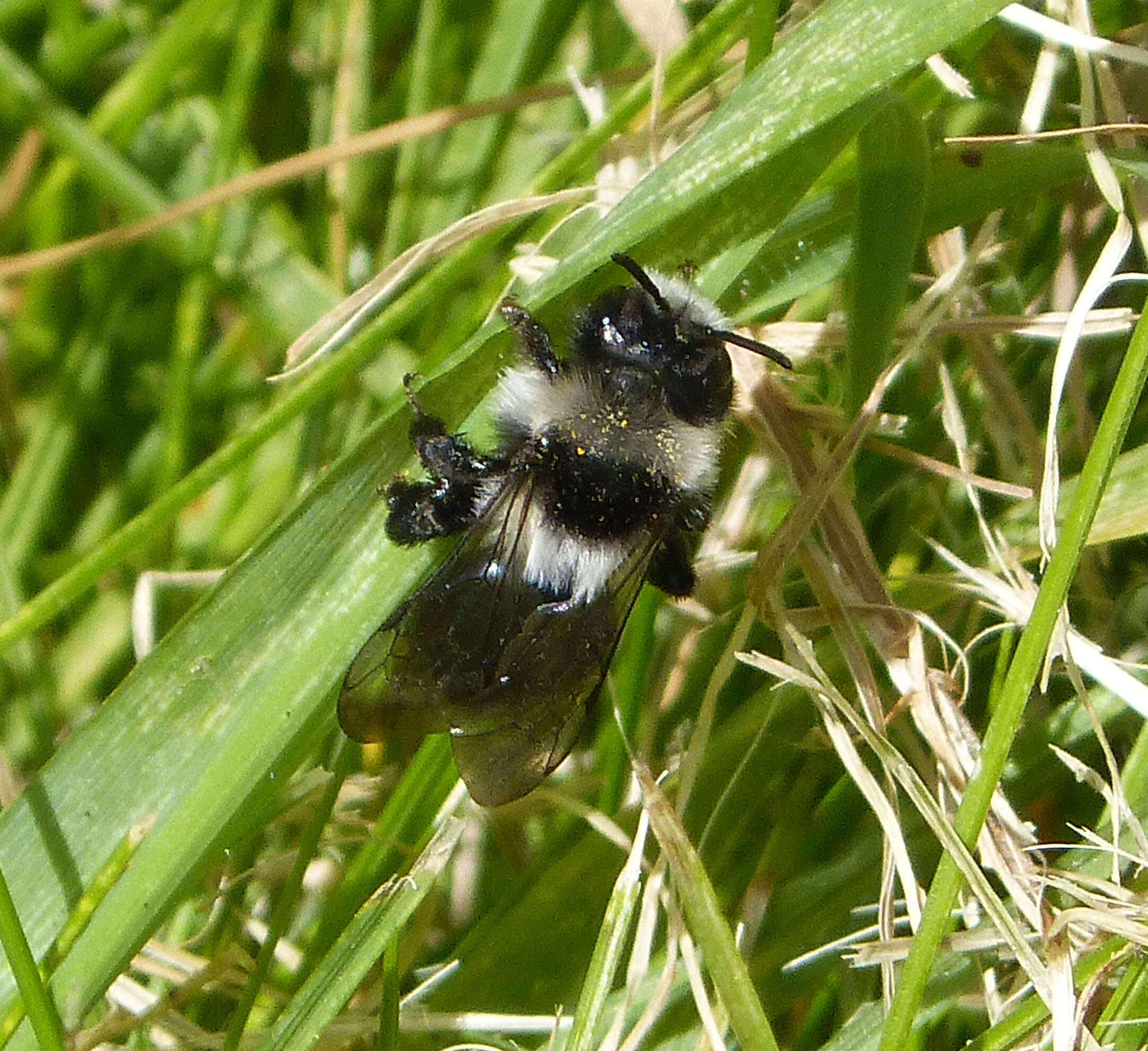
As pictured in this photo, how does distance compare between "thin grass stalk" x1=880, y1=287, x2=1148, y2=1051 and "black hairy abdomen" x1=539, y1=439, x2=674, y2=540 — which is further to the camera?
"black hairy abdomen" x1=539, y1=439, x2=674, y2=540

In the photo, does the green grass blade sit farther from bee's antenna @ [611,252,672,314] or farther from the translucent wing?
bee's antenna @ [611,252,672,314]

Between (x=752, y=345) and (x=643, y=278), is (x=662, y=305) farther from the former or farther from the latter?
(x=752, y=345)

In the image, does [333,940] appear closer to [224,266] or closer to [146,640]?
[146,640]

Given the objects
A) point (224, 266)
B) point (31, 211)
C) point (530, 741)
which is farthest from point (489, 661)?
point (31, 211)

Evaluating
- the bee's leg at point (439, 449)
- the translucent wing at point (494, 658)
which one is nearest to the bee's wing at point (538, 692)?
the translucent wing at point (494, 658)

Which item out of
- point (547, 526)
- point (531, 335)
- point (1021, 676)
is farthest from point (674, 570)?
point (1021, 676)

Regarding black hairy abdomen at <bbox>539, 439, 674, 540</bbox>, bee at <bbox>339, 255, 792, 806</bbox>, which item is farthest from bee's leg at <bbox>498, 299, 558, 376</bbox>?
black hairy abdomen at <bbox>539, 439, 674, 540</bbox>

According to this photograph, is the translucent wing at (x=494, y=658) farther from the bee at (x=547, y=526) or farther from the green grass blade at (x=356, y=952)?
the green grass blade at (x=356, y=952)
